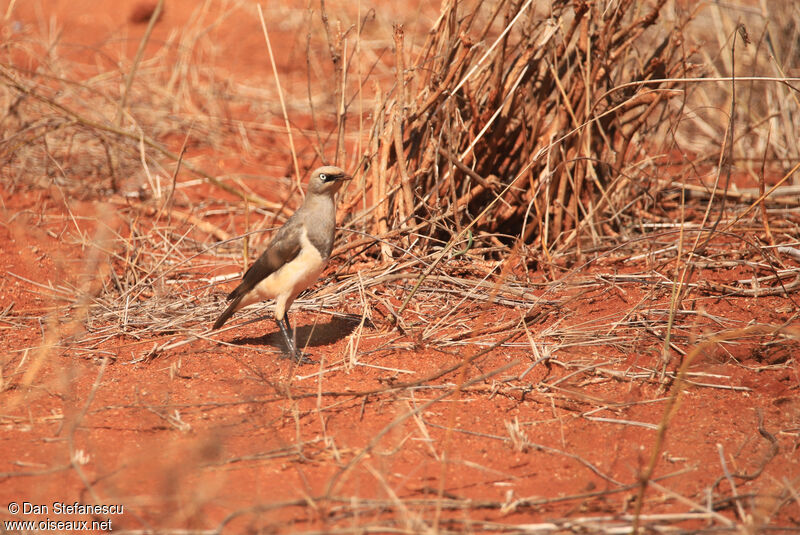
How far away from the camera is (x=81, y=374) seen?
4.00m

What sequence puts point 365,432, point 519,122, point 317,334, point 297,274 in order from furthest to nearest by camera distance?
point 519,122
point 317,334
point 297,274
point 365,432

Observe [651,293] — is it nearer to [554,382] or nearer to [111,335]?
[554,382]

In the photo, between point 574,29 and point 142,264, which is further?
point 142,264

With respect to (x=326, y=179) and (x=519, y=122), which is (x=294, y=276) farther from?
(x=519, y=122)

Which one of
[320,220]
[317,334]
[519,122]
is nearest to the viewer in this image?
[320,220]

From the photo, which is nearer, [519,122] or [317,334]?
[317,334]

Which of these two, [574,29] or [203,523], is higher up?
[574,29]

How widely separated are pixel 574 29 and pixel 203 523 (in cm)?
394

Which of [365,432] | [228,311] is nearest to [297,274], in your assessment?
[228,311]

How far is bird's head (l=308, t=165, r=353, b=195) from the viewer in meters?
4.44

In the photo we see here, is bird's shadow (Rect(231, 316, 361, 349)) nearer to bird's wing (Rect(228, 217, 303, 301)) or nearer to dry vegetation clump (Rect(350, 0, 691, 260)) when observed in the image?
bird's wing (Rect(228, 217, 303, 301))

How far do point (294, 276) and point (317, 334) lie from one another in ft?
1.94

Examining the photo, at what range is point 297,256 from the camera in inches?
Answer: 172

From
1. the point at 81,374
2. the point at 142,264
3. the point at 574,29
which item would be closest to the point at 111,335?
the point at 81,374
